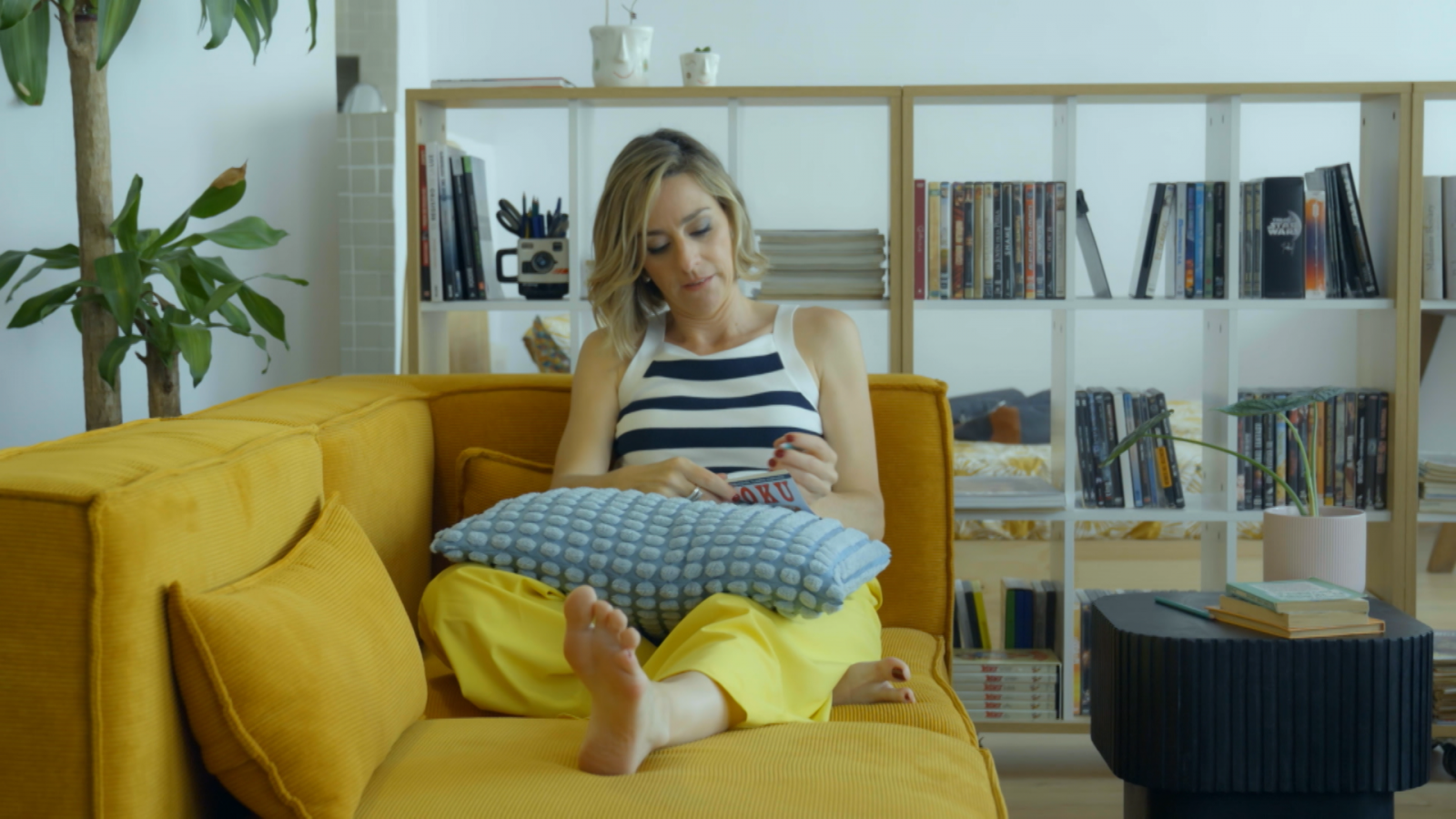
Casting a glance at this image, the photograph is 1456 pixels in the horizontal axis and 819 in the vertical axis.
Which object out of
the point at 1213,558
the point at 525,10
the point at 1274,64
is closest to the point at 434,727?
the point at 1213,558

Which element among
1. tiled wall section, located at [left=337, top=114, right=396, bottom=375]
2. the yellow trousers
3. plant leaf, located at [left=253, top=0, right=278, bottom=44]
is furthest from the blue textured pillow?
tiled wall section, located at [left=337, top=114, right=396, bottom=375]

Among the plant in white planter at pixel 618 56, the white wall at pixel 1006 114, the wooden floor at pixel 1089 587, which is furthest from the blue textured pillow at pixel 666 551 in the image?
the white wall at pixel 1006 114

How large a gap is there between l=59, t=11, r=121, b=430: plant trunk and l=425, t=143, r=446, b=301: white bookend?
25.7 inches

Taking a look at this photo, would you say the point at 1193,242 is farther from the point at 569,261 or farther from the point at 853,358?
the point at 569,261

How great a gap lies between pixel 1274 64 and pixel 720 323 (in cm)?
431

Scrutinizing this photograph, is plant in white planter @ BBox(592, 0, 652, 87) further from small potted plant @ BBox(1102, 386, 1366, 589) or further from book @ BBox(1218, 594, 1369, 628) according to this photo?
book @ BBox(1218, 594, 1369, 628)

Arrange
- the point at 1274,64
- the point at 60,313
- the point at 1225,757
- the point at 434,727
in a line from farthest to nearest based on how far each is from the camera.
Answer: the point at 1274,64, the point at 60,313, the point at 1225,757, the point at 434,727

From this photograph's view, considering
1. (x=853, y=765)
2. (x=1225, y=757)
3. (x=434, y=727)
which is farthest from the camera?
(x=1225, y=757)

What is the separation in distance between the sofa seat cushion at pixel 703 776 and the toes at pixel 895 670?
157 millimetres

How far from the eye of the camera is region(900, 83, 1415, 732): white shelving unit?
2.39 metres

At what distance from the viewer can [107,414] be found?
2.02 meters

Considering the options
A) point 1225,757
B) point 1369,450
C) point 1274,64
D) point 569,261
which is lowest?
point 1225,757

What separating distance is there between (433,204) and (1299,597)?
1807 millimetres

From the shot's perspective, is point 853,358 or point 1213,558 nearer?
point 853,358
